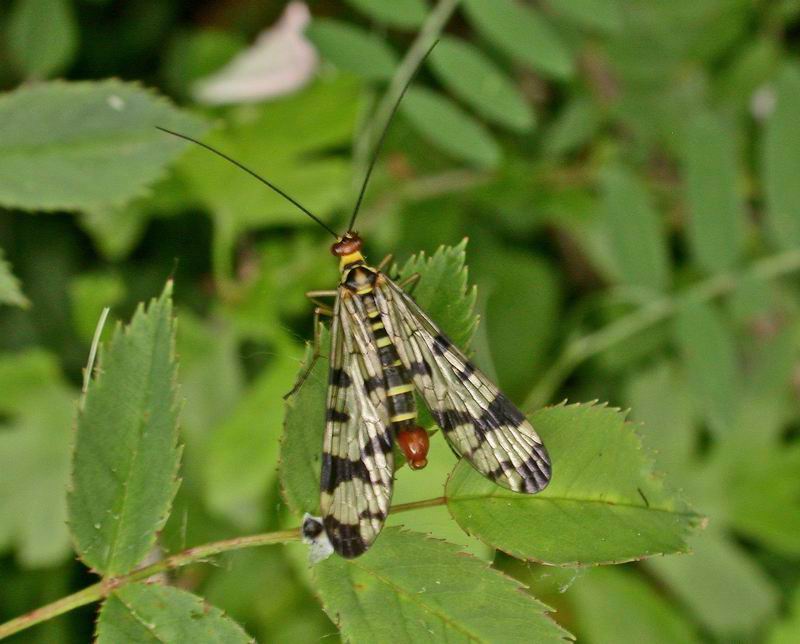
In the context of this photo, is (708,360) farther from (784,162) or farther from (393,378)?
(393,378)

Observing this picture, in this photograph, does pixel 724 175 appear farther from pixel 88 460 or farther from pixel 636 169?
pixel 88 460

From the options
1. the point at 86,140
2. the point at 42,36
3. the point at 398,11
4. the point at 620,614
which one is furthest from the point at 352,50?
the point at 620,614

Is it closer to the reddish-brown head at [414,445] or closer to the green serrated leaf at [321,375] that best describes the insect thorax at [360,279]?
the green serrated leaf at [321,375]

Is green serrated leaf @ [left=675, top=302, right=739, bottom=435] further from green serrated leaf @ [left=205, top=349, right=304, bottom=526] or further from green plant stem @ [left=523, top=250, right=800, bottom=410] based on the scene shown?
green serrated leaf @ [left=205, top=349, right=304, bottom=526]

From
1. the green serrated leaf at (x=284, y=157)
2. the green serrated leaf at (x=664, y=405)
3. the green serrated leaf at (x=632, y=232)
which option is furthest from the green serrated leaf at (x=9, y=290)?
the green serrated leaf at (x=664, y=405)

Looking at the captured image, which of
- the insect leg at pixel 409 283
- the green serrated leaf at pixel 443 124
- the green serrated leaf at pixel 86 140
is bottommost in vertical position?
the insect leg at pixel 409 283

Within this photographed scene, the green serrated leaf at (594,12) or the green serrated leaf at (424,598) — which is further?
the green serrated leaf at (594,12)

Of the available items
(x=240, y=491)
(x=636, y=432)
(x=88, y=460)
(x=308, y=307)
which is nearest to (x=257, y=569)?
(x=240, y=491)
